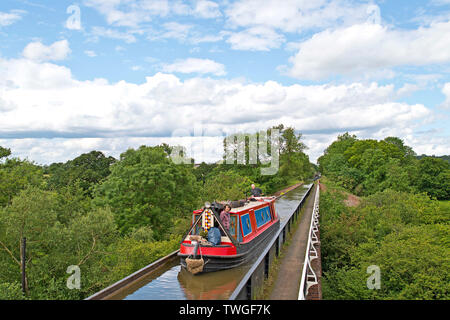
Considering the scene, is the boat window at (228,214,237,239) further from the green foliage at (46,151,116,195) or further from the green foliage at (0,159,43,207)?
the green foliage at (46,151,116,195)

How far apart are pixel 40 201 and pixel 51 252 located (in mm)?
2779

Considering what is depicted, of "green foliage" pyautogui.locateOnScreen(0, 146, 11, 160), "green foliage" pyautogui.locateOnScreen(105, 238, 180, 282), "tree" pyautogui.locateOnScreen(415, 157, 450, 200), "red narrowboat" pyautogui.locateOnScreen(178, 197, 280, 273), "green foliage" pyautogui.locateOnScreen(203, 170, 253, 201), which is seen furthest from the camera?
"tree" pyautogui.locateOnScreen(415, 157, 450, 200)

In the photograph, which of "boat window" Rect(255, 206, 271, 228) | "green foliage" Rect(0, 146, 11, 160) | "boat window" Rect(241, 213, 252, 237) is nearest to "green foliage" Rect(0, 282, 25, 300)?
"boat window" Rect(241, 213, 252, 237)

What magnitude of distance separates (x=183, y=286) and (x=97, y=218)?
10.8 meters

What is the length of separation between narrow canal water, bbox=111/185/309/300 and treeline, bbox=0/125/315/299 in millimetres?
3648

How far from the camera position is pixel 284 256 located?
13.0m

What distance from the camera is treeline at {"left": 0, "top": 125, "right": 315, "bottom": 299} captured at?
16234mm

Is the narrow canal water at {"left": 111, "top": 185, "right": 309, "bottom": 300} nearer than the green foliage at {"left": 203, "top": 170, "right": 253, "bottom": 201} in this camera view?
Yes

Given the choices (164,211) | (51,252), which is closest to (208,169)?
(164,211)

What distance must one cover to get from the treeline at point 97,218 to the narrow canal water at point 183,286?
3.65m

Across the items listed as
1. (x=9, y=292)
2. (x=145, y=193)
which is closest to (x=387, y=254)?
(x=9, y=292)

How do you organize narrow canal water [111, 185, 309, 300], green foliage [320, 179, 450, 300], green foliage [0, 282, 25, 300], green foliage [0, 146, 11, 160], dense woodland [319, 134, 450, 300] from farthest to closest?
green foliage [0, 146, 11, 160] < dense woodland [319, 134, 450, 300] < green foliage [320, 179, 450, 300] < green foliage [0, 282, 25, 300] < narrow canal water [111, 185, 309, 300]
